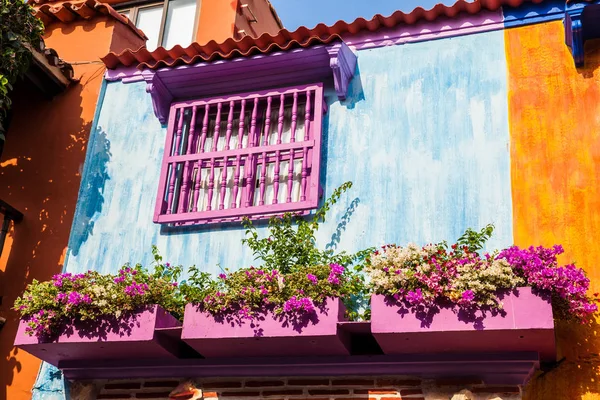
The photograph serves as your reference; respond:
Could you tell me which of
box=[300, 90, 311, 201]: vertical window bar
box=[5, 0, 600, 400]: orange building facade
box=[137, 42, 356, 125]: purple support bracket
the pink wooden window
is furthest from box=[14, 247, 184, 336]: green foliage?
box=[137, 42, 356, 125]: purple support bracket

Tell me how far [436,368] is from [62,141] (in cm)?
431

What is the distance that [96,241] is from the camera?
771 centimetres

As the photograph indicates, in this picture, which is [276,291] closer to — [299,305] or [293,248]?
[299,305]

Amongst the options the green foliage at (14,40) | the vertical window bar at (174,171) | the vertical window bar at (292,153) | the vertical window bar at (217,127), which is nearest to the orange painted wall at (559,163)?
the vertical window bar at (292,153)

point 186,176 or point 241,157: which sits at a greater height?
point 241,157

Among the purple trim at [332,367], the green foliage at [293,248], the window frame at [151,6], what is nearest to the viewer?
the purple trim at [332,367]

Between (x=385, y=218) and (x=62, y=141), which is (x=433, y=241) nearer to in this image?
(x=385, y=218)

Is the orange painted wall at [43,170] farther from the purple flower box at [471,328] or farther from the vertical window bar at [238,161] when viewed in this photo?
the purple flower box at [471,328]

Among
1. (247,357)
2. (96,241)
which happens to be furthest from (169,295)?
(96,241)

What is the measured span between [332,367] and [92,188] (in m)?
3.03

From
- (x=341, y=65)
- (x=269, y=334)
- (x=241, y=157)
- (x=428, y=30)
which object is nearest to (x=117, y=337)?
(x=269, y=334)

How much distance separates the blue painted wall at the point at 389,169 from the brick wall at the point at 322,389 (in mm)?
1048

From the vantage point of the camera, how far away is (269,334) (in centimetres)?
601

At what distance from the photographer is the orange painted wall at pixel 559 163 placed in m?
5.98
